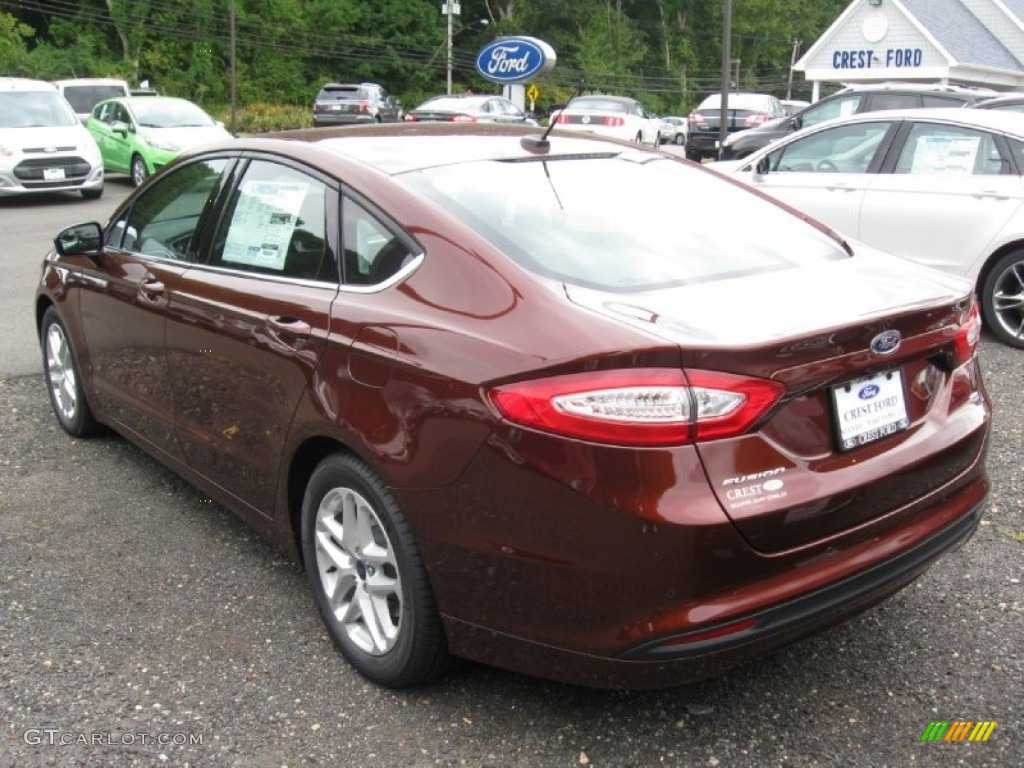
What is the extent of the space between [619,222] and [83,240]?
8.43 ft

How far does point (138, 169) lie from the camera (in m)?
17.1

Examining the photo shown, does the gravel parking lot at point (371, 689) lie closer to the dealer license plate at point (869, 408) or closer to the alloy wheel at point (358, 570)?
the alloy wheel at point (358, 570)

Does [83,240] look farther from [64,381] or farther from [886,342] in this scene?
[886,342]

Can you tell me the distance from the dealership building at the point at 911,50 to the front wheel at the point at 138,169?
A: 28.4 meters

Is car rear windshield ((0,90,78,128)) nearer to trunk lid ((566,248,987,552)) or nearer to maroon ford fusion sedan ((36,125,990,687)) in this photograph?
maroon ford fusion sedan ((36,125,990,687))

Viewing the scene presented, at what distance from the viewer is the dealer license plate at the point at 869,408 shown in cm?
255

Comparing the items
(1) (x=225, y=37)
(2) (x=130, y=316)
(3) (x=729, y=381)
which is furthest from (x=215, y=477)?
(1) (x=225, y=37)

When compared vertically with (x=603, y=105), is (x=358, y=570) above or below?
below

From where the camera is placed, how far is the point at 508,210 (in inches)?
120

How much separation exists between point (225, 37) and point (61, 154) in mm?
39638

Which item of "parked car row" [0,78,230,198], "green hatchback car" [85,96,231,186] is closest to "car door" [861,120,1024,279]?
"parked car row" [0,78,230,198]

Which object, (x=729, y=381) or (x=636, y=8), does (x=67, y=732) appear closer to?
(x=729, y=381)
